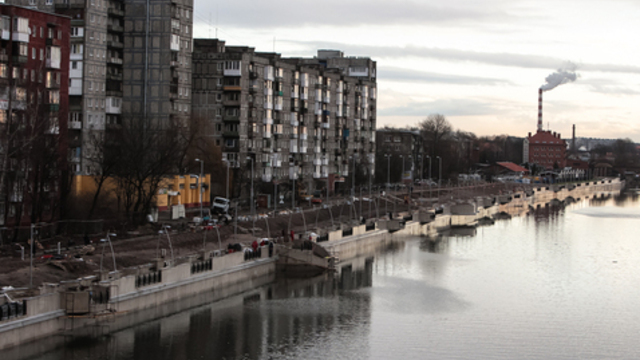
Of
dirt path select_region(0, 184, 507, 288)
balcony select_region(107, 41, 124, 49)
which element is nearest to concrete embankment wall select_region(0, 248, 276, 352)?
dirt path select_region(0, 184, 507, 288)

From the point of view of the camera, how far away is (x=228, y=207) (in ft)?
263

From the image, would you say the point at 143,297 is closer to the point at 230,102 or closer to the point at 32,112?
the point at 32,112

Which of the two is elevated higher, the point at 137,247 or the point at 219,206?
the point at 219,206

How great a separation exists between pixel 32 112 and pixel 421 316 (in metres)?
30.6

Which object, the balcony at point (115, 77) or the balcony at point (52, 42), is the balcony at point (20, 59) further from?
the balcony at point (115, 77)

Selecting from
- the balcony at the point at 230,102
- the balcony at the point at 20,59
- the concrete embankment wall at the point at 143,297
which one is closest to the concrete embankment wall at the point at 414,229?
the concrete embankment wall at the point at 143,297

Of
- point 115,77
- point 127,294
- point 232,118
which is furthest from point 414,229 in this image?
point 127,294

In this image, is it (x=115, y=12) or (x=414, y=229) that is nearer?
(x=115, y=12)

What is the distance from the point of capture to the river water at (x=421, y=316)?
1625 inches

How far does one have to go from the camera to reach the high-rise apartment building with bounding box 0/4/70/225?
5656cm

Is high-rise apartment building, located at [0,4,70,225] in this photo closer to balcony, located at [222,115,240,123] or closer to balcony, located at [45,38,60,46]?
balcony, located at [45,38,60,46]

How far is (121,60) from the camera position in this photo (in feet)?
290

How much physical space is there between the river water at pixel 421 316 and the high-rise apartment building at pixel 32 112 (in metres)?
17.5

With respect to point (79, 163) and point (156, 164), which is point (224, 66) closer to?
point (79, 163)
